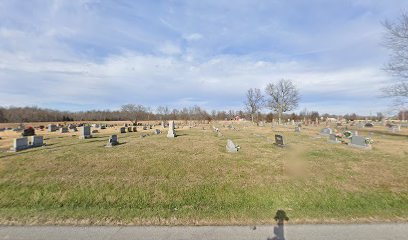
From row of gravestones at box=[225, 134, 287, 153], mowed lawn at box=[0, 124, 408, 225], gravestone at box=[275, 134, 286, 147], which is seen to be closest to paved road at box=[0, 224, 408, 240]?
mowed lawn at box=[0, 124, 408, 225]

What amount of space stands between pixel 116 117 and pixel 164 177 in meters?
138

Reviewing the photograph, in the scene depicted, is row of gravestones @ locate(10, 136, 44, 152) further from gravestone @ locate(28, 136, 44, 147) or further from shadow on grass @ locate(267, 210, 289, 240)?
shadow on grass @ locate(267, 210, 289, 240)

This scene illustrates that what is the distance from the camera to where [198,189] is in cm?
766

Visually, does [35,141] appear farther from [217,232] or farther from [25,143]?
[217,232]

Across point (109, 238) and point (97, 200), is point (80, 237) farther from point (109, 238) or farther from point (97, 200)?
point (97, 200)

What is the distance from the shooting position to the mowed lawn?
579 centimetres

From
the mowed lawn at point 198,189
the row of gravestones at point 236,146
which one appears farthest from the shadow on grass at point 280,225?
the row of gravestones at point 236,146

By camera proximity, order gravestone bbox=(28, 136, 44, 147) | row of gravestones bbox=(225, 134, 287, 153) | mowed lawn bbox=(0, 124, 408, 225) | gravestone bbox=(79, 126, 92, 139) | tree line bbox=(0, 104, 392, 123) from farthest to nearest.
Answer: tree line bbox=(0, 104, 392, 123)
gravestone bbox=(79, 126, 92, 139)
gravestone bbox=(28, 136, 44, 147)
row of gravestones bbox=(225, 134, 287, 153)
mowed lawn bbox=(0, 124, 408, 225)

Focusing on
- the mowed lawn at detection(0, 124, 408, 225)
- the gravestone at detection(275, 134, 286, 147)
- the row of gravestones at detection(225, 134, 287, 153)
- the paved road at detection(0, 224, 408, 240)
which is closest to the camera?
the paved road at detection(0, 224, 408, 240)

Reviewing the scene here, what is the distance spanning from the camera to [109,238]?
4.71 metres

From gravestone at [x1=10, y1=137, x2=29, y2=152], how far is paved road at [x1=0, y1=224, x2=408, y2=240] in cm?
→ 1223

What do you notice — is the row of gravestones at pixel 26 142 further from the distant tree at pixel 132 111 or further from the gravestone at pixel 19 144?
the distant tree at pixel 132 111

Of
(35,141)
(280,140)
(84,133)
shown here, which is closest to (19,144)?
(35,141)

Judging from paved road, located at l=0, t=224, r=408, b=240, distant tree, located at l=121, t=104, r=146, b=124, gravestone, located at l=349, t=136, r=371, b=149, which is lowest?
paved road, located at l=0, t=224, r=408, b=240
